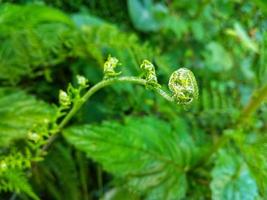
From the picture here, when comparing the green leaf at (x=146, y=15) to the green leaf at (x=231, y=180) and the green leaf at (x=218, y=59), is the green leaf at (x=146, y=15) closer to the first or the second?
the green leaf at (x=218, y=59)

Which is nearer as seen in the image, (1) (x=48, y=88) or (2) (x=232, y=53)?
(1) (x=48, y=88)

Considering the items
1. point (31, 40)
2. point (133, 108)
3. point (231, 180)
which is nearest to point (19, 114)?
point (31, 40)

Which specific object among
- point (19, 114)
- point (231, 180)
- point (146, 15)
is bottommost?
point (231, 180)

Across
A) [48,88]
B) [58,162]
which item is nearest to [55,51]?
[48,88]

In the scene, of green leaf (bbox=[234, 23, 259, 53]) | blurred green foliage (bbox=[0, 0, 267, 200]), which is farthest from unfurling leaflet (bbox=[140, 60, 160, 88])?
green leaf (bbox=[234, 23, 259, 53])

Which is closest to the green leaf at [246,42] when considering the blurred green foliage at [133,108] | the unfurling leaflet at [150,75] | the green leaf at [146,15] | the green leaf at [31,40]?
the blurred green foliage at [133,108]

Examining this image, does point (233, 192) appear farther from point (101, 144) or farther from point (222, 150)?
point (101, 144)

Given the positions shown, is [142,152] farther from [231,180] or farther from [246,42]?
[246,42]
